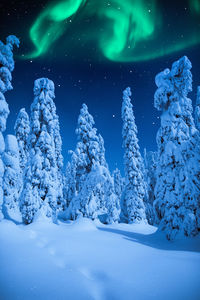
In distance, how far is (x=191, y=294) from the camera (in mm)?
3396

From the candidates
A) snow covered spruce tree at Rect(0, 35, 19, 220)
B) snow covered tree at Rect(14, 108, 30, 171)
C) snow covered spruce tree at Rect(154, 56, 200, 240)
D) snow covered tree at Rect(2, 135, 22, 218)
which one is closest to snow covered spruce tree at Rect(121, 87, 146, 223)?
snow covered spruce tree at Rect(154, 56, 200, 240)

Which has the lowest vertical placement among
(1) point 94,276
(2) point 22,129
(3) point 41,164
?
(1) point 94,276

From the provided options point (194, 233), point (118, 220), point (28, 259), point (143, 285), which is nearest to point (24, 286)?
point (28, 259)

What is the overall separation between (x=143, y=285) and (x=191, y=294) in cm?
97

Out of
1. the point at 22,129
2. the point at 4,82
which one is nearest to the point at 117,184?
the point at 22,129

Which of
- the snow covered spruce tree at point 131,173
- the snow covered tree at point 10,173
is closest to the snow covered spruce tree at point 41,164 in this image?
the snow covered tree at point 10,173

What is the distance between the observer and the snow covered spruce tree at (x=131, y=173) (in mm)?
21844

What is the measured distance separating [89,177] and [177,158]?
11520mm

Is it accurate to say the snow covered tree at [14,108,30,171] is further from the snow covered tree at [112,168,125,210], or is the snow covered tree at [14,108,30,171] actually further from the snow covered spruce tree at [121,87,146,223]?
the snow covered tree at [112,168,125,210]

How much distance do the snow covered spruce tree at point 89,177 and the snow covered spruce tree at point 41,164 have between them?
2836mm

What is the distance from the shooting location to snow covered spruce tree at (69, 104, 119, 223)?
19.5 m

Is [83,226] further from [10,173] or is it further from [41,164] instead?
[10,173]

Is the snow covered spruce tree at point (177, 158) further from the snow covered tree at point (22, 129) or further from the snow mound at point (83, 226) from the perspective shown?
the snow covered tree at point (22, 129)

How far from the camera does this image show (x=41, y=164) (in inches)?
687
